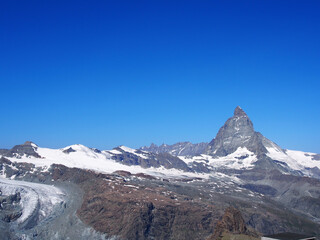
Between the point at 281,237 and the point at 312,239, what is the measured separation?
9129mm

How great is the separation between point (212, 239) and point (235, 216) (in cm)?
3687

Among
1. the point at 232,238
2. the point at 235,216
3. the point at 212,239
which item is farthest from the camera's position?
the point at 235,216

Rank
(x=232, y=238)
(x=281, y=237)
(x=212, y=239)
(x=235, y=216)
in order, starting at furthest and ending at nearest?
(x=235, y=216) < (x=212, y=239) < (x=232, y=238) < (x=281, y=237)

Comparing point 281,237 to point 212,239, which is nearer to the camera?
point 281,237

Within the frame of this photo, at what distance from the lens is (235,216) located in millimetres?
198000

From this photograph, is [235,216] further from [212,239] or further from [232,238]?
[232,238]

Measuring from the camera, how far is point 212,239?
164625 millimetres

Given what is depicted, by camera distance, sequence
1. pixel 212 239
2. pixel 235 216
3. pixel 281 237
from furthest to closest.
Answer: pixel 235 216 → pixel 212 239 → pixel 281 237

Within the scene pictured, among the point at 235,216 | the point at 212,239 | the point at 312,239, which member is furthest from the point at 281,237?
the point at 235,216

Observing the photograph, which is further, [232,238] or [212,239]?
[212,239]

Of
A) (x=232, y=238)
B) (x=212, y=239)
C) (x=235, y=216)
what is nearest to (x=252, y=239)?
(x=232, y=238)

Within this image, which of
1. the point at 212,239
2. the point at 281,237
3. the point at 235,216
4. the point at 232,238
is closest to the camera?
the point at 281,237

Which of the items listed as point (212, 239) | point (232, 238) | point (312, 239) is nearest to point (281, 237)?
point (312, 239)

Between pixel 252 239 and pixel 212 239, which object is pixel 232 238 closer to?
pixel 252 239
